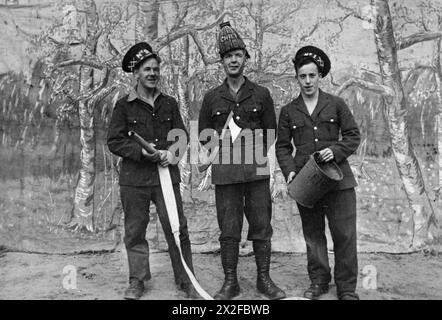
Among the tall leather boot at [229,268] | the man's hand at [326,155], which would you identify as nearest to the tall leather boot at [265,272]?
→ the tall leather boot at [229,268]

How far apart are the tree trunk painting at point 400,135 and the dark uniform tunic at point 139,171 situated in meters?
2.40

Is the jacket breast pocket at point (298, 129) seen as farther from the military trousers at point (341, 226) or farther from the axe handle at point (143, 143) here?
the axe handle at point (143, 143)

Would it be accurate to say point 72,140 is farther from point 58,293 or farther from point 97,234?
point 58,293

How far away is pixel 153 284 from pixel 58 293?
785mm

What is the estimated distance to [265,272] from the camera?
3.65 m

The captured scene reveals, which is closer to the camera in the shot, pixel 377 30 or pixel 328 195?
pixel 328 195

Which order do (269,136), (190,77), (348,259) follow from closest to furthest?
(348,259) → (269,136) → (190,77)

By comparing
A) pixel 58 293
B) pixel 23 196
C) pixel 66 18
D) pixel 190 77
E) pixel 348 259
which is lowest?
pixel 58 293

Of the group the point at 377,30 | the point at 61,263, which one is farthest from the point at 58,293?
the point at 377,30

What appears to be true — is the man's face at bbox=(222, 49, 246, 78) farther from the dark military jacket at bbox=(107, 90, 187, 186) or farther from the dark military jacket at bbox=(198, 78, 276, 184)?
the dark military jacket at bbox=(107, 90, 187, 186)

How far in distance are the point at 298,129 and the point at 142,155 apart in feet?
4.02

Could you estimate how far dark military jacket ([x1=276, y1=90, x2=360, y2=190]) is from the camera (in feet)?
11.4

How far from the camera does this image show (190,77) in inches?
192

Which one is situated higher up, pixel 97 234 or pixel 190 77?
pixel 190 77
